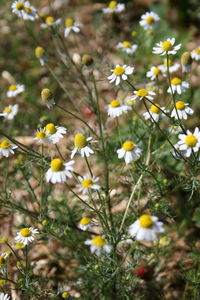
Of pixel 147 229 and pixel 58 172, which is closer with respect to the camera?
pixel 147 229

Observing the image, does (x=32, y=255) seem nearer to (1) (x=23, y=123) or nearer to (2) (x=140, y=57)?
(1) (x=23, y=123)

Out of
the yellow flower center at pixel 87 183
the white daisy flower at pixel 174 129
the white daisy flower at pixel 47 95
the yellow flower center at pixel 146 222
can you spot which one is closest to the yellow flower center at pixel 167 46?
the white daisy flower at pixel 174 129

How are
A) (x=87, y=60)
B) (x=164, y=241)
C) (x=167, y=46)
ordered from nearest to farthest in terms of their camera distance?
1. (x=167, y=46)
2. (x=87, y=60)
3. (x=164, y=241)

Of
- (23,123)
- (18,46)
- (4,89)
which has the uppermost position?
(18,46)

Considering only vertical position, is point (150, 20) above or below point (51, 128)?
above

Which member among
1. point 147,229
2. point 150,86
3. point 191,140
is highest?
point 150,86

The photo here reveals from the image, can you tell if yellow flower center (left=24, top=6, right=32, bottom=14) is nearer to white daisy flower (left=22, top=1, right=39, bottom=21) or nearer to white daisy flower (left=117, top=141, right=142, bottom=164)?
white daisy flower (left=22, top=1, right=39, bottom=21)

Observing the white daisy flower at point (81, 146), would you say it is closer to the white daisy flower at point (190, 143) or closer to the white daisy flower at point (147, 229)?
the white daisy flower at point (190, 143)

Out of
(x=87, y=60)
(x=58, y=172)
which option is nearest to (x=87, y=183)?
(x=58, y=172)

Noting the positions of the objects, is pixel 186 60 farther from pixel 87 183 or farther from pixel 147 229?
pixel 147 229

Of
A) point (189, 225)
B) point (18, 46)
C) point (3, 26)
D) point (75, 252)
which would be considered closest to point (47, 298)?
point (75, 252)

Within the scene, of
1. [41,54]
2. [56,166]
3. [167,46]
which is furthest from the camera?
[41,54]
